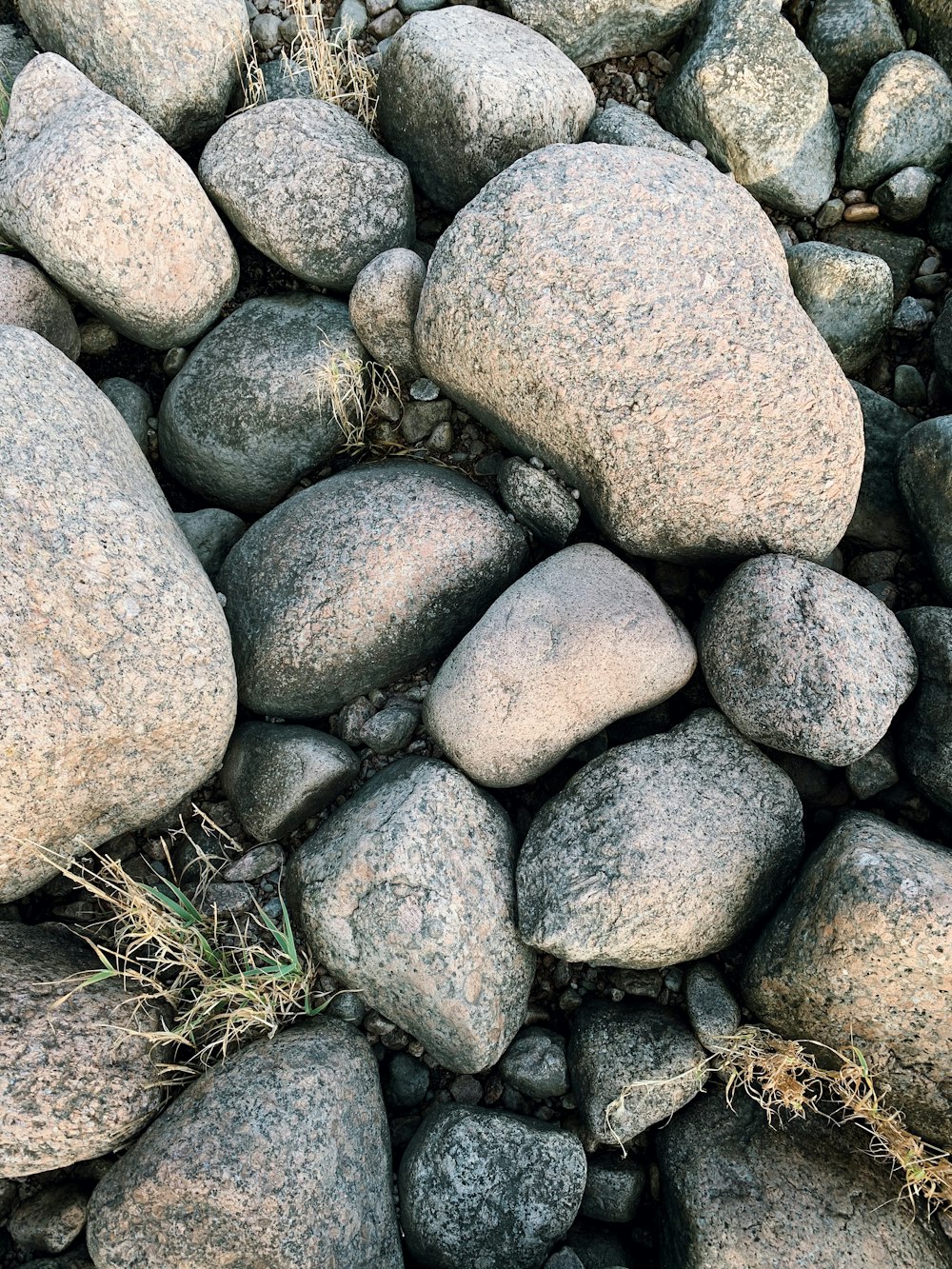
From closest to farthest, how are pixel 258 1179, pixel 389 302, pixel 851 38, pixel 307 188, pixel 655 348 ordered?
pixel 258 1179
pixel 655 348
pixel 389 302
pixel 307 188
pixel 851 38

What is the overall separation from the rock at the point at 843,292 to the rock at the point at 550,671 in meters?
1.18

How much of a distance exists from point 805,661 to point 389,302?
5.21 feet

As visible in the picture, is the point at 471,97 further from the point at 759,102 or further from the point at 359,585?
the point at 359,585

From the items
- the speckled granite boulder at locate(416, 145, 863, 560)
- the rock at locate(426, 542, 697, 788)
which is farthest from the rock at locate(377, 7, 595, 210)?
the rock at locate(426, 542, 697, 788)

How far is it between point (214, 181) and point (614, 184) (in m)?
1.29

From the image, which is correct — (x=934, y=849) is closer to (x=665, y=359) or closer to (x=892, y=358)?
(x=665, y=359)

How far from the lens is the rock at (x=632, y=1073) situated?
7.87 ft

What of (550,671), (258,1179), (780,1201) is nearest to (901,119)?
(550,671)

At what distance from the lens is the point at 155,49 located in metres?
2.97

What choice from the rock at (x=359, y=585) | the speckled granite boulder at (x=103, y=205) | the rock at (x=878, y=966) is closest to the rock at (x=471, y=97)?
the speckled granite boulder at (x=103, y=205)

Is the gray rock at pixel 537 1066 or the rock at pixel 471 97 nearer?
the gray rock at pixel 537 1066

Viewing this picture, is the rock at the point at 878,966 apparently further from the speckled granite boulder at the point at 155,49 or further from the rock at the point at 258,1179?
the speckled granite boulder at the point at 155,49

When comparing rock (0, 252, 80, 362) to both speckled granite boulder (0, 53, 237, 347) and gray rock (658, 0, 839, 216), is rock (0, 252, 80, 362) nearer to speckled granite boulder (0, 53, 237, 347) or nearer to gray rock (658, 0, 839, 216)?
speckled granite boulder (0, 53, 237, 347)

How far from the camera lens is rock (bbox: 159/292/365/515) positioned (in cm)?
291
